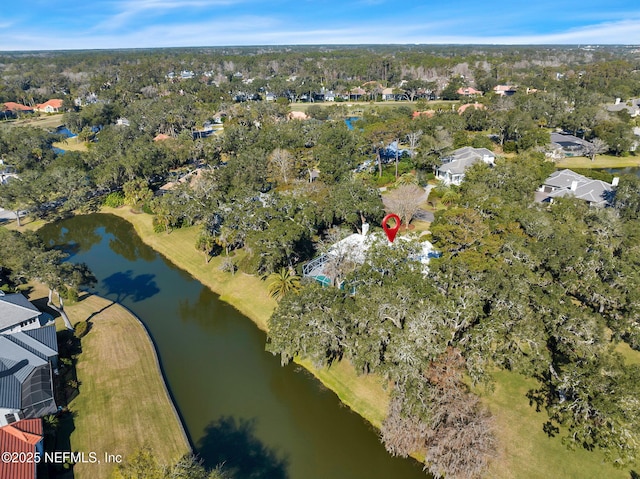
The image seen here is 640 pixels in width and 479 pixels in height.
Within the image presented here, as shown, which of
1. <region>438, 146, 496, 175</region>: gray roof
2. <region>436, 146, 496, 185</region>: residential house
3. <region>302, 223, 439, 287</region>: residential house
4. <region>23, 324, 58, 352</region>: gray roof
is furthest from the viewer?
<region>438, 146, 496, 175</region>: gray roof

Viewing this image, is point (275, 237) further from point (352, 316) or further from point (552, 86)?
point (552, 86)

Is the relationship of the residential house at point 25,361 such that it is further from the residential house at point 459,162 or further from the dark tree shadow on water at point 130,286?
the residential house at point 459,162

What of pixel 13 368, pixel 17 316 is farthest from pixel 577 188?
pixel 17 316

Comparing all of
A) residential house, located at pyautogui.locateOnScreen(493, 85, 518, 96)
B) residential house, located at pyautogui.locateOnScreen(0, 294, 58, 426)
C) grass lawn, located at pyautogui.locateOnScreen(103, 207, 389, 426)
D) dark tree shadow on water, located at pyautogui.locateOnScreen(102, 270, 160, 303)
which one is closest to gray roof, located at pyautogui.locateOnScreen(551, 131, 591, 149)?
residential house, located at pyautogui.locateOnScreen(493, 85, 518, 96)

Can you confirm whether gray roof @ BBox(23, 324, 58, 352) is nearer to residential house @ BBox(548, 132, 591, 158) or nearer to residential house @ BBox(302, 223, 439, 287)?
residential house @ BBox(302, 223, 439, 287)

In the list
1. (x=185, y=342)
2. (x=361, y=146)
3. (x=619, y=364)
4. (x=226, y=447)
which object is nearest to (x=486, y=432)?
(x=619, y=364)

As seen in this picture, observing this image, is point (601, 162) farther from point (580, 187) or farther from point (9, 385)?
point (9, 385)

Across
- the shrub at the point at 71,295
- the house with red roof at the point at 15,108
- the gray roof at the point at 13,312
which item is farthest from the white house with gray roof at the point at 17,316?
the house with red roof at the point at 15,108
